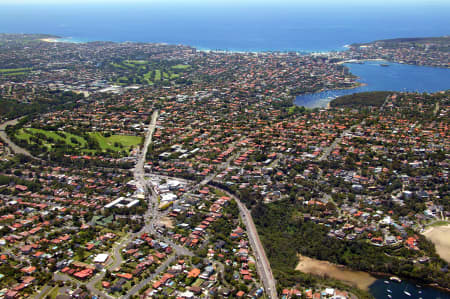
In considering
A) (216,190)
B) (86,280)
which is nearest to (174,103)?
(216,190)

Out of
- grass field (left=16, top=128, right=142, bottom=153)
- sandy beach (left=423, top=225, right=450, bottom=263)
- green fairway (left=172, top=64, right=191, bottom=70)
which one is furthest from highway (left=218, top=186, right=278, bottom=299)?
green fairway (left=172, top=64, right=191, bottom=70)

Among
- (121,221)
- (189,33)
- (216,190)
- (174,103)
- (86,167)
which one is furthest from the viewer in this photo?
(189,33)

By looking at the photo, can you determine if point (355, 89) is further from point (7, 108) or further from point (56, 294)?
point (56, 294)

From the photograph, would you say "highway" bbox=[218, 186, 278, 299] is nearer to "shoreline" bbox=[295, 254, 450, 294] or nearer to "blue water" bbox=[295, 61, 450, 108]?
"shoreline" bbox=[295, 254, 450, 294]

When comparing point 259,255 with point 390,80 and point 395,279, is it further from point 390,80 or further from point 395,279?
point 390,80

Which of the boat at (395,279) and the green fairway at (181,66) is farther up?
the green fairway at (181,66)

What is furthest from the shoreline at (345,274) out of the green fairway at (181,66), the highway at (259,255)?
the green fairway at (181,66)

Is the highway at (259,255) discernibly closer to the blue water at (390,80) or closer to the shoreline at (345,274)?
the shoreline at (345,274)
